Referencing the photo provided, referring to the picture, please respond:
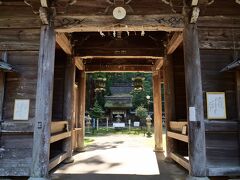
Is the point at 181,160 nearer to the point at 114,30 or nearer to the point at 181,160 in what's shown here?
the point at 181,160

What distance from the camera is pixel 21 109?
5082 mm

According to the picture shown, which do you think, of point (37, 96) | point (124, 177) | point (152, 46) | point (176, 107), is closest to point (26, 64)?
point (37, 96)

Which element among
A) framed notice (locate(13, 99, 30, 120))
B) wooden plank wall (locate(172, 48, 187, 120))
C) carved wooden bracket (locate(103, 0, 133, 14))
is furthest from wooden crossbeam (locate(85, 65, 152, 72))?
framed notice (locate(13, 99, 30, 120))

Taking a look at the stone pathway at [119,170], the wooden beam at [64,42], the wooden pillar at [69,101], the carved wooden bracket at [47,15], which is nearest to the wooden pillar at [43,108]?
the carved wooden bracket at [47,15]

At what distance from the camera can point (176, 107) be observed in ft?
25.9

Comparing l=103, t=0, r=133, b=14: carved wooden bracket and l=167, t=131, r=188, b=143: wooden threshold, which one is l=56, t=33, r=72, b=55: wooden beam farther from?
l=167, t=131, r=188, b=143: wooden threshold

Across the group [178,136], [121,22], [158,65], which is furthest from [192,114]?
[158,65]

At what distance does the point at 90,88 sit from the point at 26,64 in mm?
23740

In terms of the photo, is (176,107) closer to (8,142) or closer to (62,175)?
(62,175)

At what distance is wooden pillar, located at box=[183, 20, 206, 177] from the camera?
4.73 metres

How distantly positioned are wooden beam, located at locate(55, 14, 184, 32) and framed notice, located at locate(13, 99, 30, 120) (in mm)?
1957

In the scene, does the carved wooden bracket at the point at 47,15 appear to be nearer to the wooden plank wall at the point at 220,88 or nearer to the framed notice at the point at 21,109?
the framed notice at the point at 21,109

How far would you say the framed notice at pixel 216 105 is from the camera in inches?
198

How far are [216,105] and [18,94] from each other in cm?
478
